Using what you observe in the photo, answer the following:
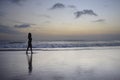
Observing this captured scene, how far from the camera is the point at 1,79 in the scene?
24.8 ft

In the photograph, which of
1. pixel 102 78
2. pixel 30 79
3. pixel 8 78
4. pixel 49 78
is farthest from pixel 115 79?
pixel 8 78

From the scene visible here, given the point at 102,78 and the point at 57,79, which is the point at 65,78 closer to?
the point at 57,79

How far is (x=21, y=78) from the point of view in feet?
25.4

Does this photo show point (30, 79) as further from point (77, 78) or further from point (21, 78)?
point (77, 78)

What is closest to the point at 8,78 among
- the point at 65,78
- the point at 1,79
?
the point at 1,79

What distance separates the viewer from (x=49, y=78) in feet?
25.4

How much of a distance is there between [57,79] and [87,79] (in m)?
1.12

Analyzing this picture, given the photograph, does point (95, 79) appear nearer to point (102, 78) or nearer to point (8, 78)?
point (102, 78)

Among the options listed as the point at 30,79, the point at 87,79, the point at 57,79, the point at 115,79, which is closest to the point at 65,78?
the point at 57,79

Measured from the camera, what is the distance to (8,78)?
7.74 metres

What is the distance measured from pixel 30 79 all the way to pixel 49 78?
0.73 m

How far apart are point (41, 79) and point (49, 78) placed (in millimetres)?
366

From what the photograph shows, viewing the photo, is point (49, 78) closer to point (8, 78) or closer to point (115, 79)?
point (8, 78)

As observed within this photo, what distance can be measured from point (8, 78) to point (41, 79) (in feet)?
4.27
